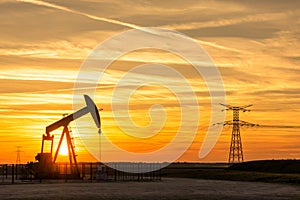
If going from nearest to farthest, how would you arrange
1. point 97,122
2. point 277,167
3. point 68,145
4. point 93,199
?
point 93,199 → point 97,122 → point 68,145 → point 277,167

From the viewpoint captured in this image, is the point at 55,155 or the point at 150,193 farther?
the point at 55,155

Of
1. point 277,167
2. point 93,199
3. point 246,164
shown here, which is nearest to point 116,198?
point 93,199

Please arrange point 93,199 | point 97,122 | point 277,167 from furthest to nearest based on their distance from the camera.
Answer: point 277,167
point 97,122
point 93,199

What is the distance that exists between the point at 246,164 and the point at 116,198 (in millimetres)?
95732

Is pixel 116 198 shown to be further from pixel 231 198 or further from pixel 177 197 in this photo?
pixel 231 198

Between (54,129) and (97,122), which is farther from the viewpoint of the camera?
(54,129)

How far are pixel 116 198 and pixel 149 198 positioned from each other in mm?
2486

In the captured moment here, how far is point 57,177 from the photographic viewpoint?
285 feet

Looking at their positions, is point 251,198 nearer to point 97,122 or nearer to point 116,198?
point 116,198

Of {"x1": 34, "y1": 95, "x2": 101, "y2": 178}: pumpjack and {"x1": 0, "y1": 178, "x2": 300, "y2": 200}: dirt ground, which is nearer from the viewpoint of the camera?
{"x1": 0, "y1": 178, "x2": 300, "y2": 200}: dirt ground

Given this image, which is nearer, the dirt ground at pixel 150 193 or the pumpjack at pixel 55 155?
the dirt ground at pixel 150 193

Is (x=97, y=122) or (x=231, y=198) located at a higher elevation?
(x=97, y=122)

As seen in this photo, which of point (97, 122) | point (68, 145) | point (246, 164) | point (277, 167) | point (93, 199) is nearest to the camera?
point (93, 199)

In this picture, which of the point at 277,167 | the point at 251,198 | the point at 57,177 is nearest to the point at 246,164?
the point at 277,167
